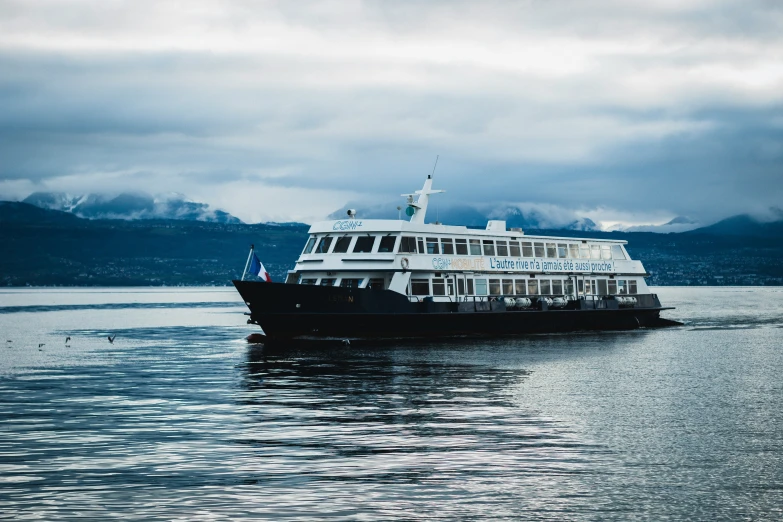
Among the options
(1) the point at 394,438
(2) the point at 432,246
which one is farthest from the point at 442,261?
(1) the point at 394,438

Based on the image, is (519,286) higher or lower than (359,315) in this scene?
higher

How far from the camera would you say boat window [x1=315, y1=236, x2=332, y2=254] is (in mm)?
54844

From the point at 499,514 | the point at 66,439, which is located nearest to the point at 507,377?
the point at 66,439

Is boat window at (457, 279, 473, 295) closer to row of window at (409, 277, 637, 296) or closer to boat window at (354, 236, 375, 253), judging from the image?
row of window at (409, 277, 637, 296)

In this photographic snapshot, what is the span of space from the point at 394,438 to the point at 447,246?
114 ft

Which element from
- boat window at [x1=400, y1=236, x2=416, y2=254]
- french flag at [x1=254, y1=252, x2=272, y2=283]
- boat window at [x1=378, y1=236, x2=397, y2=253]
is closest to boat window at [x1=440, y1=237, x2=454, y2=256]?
boat window at [x1=400, y1=236, x2=416, y2=254]

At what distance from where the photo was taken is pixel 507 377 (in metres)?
36.5

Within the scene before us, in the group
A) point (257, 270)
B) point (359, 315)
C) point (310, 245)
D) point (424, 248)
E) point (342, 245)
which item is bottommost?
point (359, 315)

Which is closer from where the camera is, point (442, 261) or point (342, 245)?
point (342, 245)

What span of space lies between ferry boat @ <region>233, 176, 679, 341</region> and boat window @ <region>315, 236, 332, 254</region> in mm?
66

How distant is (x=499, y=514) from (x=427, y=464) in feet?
13.0

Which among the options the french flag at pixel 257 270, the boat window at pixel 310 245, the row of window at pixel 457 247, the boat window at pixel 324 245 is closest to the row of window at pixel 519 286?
the row of window at pixel 457 247

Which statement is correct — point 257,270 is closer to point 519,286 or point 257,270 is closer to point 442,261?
point 442,261

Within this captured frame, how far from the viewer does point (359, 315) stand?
5053cm
